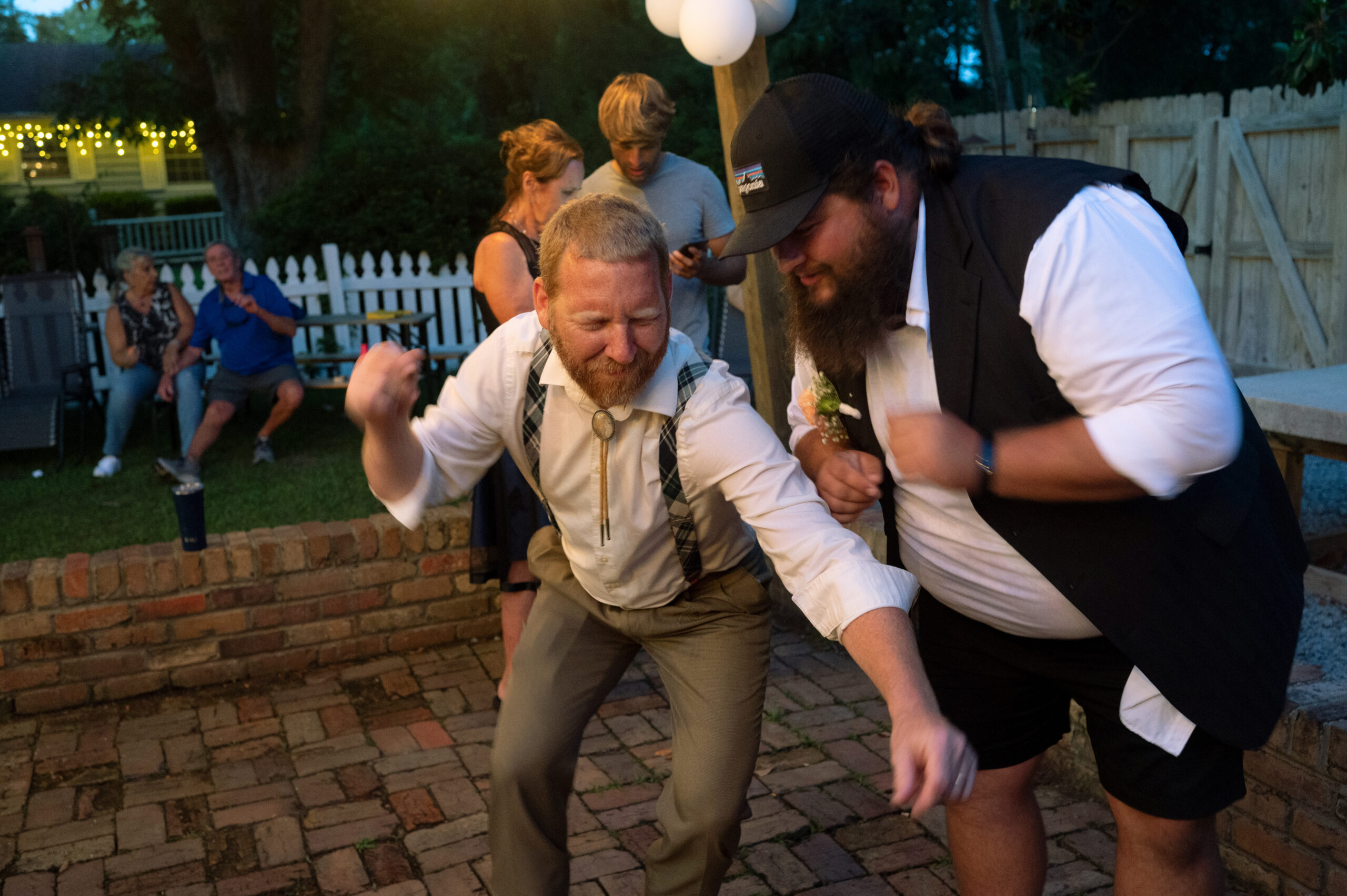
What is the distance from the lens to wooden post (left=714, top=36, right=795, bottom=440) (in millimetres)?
5035

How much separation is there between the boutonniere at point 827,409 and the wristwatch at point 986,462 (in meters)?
0.48

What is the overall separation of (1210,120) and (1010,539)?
8.80 metres

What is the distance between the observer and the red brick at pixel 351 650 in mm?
4832

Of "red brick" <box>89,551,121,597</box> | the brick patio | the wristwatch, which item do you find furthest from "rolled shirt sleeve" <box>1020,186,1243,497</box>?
"red brick" <box>89,551,121,597</box>

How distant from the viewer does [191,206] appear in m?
29.9

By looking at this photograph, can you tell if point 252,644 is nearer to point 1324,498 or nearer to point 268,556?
point 268,556

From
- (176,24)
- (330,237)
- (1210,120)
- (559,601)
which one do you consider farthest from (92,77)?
(559,601)

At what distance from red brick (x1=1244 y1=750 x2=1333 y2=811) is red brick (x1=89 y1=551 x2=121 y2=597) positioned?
151 inches

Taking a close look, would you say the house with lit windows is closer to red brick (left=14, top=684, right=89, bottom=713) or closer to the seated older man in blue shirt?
the seated older man in blue shirt

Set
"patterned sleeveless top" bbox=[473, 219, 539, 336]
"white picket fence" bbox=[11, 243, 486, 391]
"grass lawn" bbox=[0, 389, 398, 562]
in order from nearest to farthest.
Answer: "patterned sleeveless top" bbox=[473, 219, 539, 336] → "grass lawn" bbox=[0, 389, 398, 562] → "white picket fence" bbox=[11, 243, 486, 391]

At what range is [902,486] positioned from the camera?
2371mm

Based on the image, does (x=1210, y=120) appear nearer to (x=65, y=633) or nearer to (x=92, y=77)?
(x=65, y=633)

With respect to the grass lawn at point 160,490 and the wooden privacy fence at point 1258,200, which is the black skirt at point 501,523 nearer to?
the grass lawn at point 160,490

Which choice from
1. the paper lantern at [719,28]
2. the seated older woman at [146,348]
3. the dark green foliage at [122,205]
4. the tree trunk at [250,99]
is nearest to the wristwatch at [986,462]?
the paper lantern at [719,28]
